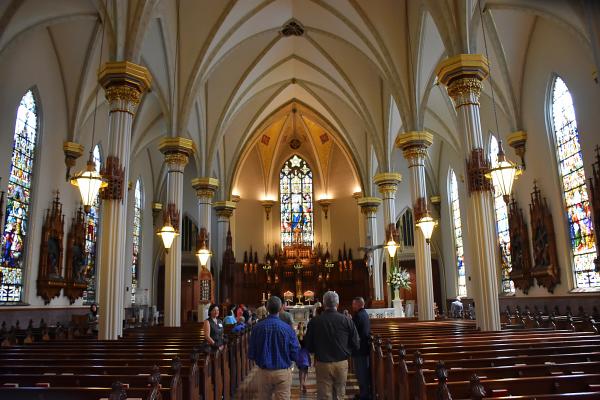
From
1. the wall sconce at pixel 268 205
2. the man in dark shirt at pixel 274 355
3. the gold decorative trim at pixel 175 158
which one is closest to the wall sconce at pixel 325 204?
the wall sconce at pixel 268 205

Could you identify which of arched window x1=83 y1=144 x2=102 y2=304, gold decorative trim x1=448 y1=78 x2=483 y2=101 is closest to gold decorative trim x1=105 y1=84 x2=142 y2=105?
gold decorative trim x1=448 y1=78 x2=483 y2=101

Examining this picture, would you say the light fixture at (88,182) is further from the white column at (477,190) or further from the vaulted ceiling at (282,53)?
the white column at (477,190)

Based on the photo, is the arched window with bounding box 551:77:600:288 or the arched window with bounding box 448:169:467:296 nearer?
the arched window with bounding box 551:77:600:288

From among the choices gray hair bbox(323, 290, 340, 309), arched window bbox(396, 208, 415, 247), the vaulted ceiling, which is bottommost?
gray hair bbox(323, 290, 340, 309)

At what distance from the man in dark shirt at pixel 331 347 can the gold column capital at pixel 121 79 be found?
8657 mm

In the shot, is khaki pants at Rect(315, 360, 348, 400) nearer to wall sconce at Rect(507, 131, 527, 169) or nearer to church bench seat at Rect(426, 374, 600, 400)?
church bench seat at Rect(426, 374, 600, 400)

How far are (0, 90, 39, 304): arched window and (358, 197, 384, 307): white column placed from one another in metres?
15.7

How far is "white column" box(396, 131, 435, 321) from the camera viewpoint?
1658 centimetres

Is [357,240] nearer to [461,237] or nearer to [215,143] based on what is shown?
[461,237]

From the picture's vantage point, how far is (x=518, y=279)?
62.8 ft

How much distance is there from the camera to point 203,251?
20.8m

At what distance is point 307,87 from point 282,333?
2267 cm

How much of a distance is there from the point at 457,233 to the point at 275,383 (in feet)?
79.6

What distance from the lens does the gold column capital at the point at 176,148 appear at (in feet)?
57.7
